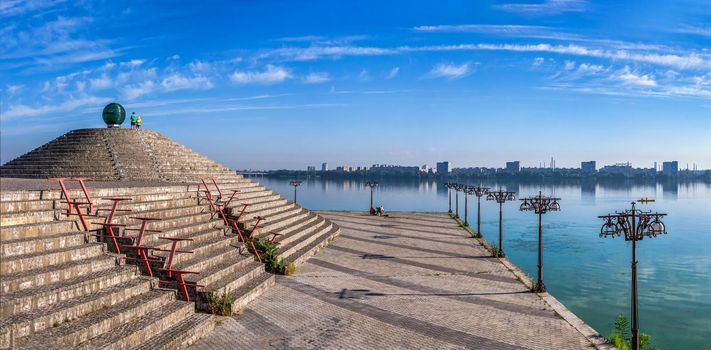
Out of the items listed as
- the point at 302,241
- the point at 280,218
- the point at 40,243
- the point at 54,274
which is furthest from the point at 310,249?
the point at 54,274

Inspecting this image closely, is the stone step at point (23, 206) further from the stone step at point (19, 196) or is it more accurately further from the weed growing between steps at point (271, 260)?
the weed growing between steps at point (271, 260)

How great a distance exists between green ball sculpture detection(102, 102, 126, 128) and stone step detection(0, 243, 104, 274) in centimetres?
2041

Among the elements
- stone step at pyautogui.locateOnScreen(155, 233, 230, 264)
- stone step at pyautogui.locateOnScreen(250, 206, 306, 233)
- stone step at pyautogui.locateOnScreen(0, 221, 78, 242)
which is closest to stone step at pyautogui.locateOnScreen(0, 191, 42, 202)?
stone step at pyautogui.locateOnScreen(0, 221, 78, 242)

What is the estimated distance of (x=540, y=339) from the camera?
41.1 feet

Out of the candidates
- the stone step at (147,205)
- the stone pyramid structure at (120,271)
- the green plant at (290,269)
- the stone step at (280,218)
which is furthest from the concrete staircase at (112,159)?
the green plant at (290,269)

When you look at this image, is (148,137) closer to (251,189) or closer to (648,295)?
(251,189)

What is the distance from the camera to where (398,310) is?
14.8 meters

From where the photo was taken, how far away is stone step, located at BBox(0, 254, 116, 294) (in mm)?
9578

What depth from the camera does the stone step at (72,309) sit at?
28.9ft

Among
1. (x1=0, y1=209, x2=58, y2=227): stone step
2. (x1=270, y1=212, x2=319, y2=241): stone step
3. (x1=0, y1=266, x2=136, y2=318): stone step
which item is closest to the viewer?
(x1=0, y1=266, x2=136, y2=318): stone step

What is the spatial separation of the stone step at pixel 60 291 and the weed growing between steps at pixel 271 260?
7.02m

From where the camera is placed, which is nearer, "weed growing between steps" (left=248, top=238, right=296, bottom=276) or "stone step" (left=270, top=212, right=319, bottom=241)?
"weed growing between steps" (left=248, top=238, right=296, bottom=276)

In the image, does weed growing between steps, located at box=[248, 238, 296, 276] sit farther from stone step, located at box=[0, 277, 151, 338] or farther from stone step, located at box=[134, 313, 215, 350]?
stone step, located at box=[0, 277, 151, 338]

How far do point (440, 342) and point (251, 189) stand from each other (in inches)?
752
